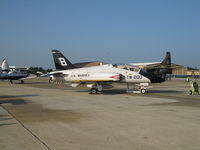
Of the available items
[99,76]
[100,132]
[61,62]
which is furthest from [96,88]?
[100,132]

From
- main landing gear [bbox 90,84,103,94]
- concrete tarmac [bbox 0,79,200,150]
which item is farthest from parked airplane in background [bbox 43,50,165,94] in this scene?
concrete tarmac [bbox 0,79,200,150]

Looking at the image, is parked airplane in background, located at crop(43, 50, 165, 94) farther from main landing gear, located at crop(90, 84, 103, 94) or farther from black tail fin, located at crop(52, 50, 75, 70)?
black tail fin, located at crop(52, 50, 75, 70)

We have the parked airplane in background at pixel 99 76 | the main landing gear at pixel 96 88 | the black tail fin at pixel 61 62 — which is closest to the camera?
the parked airplane in background at pixel 99 76

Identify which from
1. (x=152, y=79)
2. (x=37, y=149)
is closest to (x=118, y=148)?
(x=37, y=149)

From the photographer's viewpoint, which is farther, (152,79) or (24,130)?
(152,79)

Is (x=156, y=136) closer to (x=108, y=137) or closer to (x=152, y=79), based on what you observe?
(x=108, y=137)

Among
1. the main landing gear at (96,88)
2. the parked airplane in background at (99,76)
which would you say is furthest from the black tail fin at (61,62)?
the main landing gear at (96,88)

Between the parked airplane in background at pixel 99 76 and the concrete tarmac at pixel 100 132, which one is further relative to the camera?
the parked airplane in background at pixel 99 76

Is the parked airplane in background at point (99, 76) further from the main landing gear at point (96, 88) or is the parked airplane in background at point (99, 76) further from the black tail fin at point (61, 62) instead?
the black tail fin at point (61, 62)

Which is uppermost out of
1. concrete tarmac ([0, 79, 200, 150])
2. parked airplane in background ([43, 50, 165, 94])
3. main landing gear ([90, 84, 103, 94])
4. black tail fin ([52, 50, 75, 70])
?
black tail fin ([52, 50, 75, 70])

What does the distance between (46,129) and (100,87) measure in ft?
39.6

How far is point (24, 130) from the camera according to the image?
6.54 metres

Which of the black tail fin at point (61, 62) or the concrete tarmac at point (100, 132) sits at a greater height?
the black tail fin at point (61, 62)

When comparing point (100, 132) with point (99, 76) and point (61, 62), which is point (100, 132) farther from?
point (61, 62)
